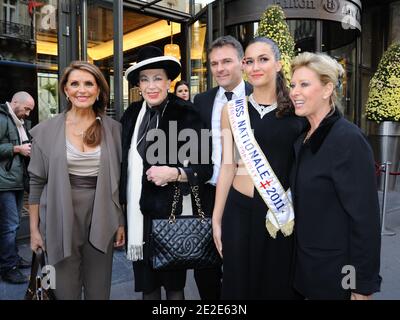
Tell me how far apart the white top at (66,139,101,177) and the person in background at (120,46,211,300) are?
0.18m

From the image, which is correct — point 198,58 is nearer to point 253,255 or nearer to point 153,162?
point 153,162

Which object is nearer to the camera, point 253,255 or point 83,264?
point 253,255

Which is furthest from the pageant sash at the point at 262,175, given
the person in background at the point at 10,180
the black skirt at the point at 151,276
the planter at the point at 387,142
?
the planter at the point at 387,142

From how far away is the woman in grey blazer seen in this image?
235cm

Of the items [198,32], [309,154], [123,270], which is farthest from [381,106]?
[309,154]

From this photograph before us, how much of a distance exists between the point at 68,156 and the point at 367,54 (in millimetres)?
13973

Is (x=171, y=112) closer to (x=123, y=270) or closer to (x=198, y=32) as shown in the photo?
(x=123, y=270)

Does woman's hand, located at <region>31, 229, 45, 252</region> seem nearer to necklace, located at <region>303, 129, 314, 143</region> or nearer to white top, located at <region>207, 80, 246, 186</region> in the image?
white top, located at <region>207, 80, 246, 186</region>

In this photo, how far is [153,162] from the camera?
2.47 meters

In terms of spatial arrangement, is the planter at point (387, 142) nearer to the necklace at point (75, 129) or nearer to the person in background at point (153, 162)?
the person in background at point (153, 162)

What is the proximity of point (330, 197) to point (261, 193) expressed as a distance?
1.42 ft

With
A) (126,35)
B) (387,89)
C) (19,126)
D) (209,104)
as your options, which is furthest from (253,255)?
(387,89)

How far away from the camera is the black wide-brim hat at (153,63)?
2.50 meters

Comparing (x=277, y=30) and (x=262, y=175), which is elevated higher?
(x=277, y=30)
